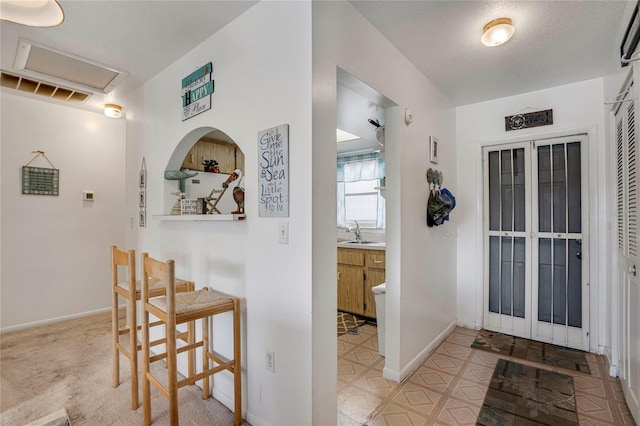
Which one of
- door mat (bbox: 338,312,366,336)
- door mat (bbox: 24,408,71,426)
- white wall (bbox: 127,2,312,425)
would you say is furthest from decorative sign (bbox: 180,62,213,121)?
door mat (bbox: 338,312,366,336)

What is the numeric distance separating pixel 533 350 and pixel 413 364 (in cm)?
130

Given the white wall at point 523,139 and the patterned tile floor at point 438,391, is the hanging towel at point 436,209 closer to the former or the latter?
the white wall at point 523,139

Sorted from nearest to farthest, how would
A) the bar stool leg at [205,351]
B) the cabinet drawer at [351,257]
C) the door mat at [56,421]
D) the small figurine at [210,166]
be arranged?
the door mat at [56,421] < the bar stool leg at [205,351] < the small figurine at [210,166] < the cabinet drawer at [351,257]

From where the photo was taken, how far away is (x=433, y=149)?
2.90 m

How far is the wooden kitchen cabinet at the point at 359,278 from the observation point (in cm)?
357

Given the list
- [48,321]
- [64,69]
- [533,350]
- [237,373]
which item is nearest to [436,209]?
[533,350]

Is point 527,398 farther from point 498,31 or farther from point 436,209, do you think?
point 498,31

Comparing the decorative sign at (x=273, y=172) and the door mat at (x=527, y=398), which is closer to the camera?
the decorative sign at (x=273, y=172)

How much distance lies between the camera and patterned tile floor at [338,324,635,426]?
1926 millimetres

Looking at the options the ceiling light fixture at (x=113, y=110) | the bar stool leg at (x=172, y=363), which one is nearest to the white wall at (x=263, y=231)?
the bar stool leg at (x=172, y=363)

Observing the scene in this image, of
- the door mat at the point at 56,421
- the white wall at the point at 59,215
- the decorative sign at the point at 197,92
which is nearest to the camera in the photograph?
the door mat at the point at 56,421

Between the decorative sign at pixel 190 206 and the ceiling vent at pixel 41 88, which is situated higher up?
the ceiling vent at pixel 41 88

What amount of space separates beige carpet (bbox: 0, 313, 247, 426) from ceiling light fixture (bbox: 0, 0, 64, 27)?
6.91 ft

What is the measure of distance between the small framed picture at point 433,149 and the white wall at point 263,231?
1.69 meters
